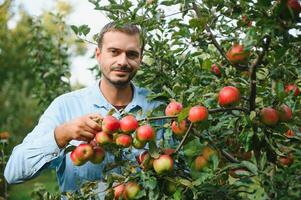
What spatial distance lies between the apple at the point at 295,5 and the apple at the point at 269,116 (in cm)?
32

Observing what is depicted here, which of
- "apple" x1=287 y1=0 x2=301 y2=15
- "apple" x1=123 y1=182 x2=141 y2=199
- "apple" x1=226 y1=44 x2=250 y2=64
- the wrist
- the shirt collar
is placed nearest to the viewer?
"apple" x1=287 y1=0 x2=301 y2=15

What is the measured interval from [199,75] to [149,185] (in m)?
0.50

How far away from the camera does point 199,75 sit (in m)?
1.91

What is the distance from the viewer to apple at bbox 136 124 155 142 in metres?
1.66

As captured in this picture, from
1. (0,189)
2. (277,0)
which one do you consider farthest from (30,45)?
(277,0)

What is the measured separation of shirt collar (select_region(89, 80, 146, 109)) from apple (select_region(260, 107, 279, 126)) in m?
1.12

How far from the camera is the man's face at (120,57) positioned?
256 cm

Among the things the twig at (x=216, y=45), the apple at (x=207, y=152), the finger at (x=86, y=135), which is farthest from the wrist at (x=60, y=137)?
the twig at (x=216, y=45)

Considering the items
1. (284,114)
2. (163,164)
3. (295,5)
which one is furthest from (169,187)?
(295,5)

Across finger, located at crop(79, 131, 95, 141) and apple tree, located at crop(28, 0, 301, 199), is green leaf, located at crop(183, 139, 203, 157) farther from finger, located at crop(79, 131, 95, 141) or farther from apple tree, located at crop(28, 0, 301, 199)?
finger, located at crop(79, 131, 95, 141)

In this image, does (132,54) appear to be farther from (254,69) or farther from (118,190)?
(254,69)

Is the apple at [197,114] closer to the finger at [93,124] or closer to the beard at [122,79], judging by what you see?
the finger at [93,124]

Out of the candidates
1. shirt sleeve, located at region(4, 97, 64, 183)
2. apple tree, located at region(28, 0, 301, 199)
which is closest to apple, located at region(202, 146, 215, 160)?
apple tree, located at region(28, 0, 301, 199)

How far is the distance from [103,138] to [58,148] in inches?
14.7
